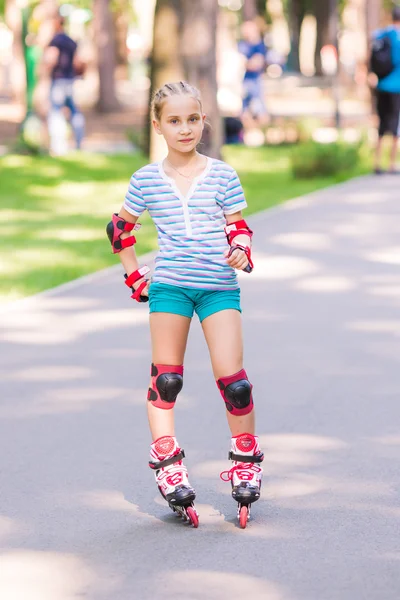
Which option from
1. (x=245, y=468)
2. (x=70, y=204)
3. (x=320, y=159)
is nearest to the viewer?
(x=245, y=468)

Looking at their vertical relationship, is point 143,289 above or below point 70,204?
above

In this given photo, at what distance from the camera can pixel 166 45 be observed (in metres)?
19.2

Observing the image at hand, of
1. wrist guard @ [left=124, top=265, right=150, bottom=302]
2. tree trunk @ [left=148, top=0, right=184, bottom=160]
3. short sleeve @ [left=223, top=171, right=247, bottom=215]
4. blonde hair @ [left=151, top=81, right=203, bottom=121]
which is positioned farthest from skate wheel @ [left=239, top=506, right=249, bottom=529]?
tree trunk @ [left=148, top=0, right=184, bottom=160]

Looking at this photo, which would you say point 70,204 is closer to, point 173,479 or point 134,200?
point 134,200

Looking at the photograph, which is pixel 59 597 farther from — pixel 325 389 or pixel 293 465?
pixel 325 389

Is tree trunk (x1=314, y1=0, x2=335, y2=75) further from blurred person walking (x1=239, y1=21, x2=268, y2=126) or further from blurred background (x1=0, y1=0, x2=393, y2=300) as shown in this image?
blurred person walking (x1=239, y1=21, x2=268, y2=126)

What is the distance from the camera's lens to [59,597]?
430 centimetres

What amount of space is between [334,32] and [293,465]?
806 inches

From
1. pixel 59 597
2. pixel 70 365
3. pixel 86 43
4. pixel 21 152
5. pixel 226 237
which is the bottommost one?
pixel 86 43

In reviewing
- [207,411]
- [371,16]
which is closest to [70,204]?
[207,411]

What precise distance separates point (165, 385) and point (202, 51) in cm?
1433

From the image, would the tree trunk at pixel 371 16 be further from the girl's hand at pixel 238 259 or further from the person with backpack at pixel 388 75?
the girl's hand at pixel 238 259

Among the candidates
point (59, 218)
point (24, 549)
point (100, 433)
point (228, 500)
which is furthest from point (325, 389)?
point (59, 218)

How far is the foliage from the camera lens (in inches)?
722
